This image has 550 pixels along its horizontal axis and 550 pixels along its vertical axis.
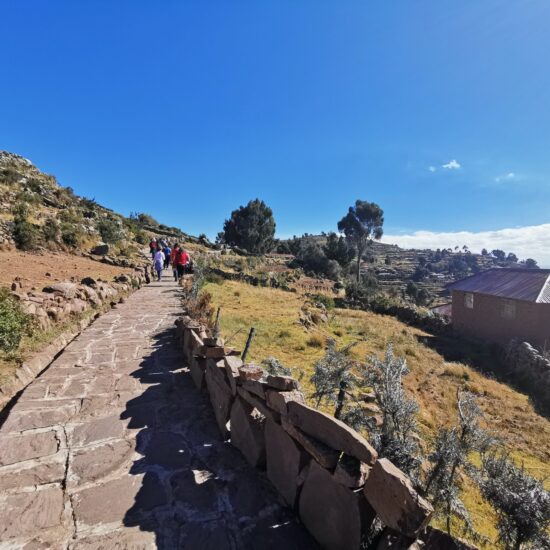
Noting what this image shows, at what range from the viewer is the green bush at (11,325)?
13.9 feet

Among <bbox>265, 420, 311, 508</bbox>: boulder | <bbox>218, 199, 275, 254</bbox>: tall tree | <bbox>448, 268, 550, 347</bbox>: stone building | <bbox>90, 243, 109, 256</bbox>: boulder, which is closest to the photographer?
<bbox>265, 420, 311, 508</bbox>: boulder

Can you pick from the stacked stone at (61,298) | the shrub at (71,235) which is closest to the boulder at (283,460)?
the stacked stone at (61,298)

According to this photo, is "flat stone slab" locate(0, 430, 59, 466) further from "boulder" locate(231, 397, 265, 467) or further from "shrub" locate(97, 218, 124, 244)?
"shrub" locate(97, 218, 124, 244)

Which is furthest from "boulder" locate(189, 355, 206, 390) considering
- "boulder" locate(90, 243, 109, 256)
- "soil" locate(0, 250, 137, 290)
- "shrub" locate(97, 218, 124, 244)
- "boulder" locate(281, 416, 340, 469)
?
"shrub" locate(97, 218, 124, 244)

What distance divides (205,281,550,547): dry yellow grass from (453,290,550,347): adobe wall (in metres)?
5.40

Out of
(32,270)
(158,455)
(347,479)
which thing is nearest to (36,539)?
(158,455)

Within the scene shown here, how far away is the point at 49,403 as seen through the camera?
344 cm

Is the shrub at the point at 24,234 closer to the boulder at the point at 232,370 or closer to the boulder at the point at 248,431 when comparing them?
the boulder at the point at 232,370

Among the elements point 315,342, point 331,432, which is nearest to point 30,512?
point 331,432

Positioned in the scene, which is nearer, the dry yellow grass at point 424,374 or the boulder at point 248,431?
the boulder at point 248,431

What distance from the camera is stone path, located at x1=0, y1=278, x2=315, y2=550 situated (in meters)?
1.94

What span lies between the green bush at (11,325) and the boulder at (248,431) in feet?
11.3

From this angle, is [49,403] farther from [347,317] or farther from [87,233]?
[87,233]

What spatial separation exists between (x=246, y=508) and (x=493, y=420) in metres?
7.68
